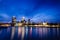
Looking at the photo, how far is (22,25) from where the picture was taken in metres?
183

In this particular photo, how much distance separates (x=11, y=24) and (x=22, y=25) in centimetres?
1435

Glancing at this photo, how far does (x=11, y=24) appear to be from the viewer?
6983 inches
